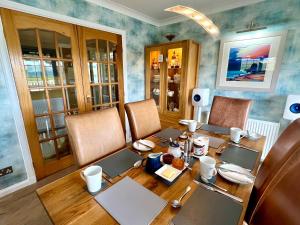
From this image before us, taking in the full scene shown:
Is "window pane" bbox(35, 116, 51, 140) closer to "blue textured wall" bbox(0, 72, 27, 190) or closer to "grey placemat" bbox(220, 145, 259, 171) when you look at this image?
"blue textured wall" bbox(0, 72, 27, 190)

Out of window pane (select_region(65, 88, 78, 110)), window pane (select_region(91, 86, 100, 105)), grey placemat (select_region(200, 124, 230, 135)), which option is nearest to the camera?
grey placemat (select_region(200, 124, 230, 135))

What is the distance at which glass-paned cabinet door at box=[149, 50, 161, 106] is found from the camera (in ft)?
9.54

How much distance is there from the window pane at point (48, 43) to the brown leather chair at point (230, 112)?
7.06 ft

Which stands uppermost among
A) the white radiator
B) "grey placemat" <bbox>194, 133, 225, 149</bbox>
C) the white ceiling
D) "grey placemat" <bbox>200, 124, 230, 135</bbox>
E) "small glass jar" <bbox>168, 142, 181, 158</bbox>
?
the white ceiling

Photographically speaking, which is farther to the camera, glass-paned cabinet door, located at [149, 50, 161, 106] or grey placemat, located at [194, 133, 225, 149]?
glass-paned cabinet door, located at [149, 50, 161, 106]

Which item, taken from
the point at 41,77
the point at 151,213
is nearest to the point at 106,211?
the point at 151,213

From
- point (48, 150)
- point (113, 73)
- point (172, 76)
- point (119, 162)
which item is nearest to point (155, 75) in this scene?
point (172, 76)

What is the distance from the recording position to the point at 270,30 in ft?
6.58

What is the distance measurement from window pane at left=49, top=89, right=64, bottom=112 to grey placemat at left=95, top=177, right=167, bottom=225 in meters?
1.67

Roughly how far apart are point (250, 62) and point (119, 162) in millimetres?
2320

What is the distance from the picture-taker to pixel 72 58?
2016 millimetres

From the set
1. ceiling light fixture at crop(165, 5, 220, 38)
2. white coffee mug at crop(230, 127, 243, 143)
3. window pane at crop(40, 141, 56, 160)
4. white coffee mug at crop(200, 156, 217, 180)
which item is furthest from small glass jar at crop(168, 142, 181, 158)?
window pane at crop(40, 141, 56, 160)

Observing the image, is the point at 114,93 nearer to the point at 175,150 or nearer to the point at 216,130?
the point at 216,130

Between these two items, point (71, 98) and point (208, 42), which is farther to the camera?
point (208, 42)
